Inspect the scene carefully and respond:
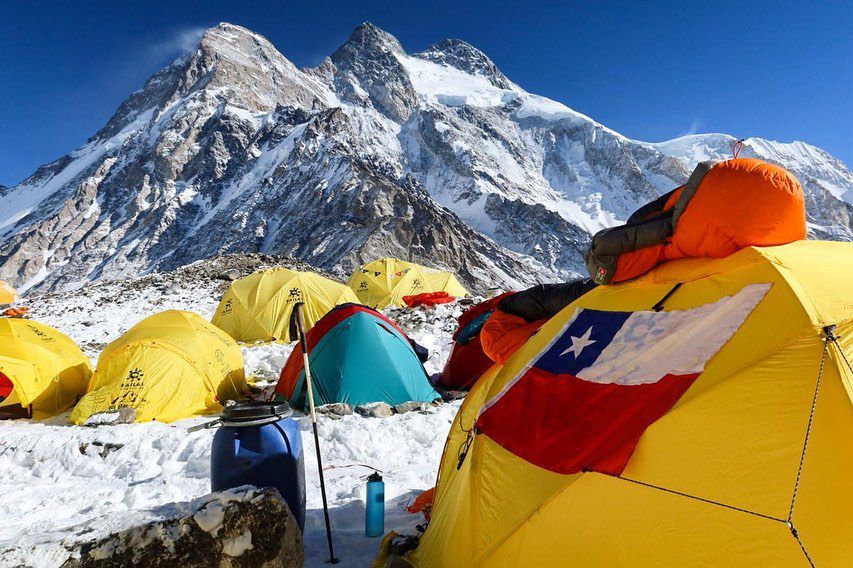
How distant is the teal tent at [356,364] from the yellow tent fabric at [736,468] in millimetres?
4895

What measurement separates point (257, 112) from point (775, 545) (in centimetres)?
13422

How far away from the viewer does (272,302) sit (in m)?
14.8

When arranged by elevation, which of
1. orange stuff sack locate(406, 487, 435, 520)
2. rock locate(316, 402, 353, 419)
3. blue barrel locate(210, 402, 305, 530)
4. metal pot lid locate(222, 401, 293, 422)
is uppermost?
metal pot lid locate(222, 401, 293, 422)

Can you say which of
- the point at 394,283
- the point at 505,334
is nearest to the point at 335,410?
the point at 505,334

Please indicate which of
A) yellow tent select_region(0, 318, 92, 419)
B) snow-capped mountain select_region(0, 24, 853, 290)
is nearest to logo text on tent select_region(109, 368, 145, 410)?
yellow tent select_region(0, 318, 92, 419)

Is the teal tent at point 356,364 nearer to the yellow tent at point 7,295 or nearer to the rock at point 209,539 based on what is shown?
the rock at point 209,539

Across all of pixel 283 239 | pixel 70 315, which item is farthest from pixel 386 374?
pixel 283 239

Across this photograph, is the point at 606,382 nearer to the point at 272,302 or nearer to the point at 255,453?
the point at 255,453

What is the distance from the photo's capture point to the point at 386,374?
781 centimetres

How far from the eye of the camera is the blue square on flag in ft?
9.61

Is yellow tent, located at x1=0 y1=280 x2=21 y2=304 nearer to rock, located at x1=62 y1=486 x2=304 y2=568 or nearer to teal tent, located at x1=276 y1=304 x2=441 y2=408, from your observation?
teal tent, located at x1=276 y1=304 x2=441 y2=408

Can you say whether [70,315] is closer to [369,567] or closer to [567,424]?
[369,567]

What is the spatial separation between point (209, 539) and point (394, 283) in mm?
18860

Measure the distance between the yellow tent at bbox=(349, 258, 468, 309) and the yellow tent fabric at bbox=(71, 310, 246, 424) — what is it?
1236 centimetres
